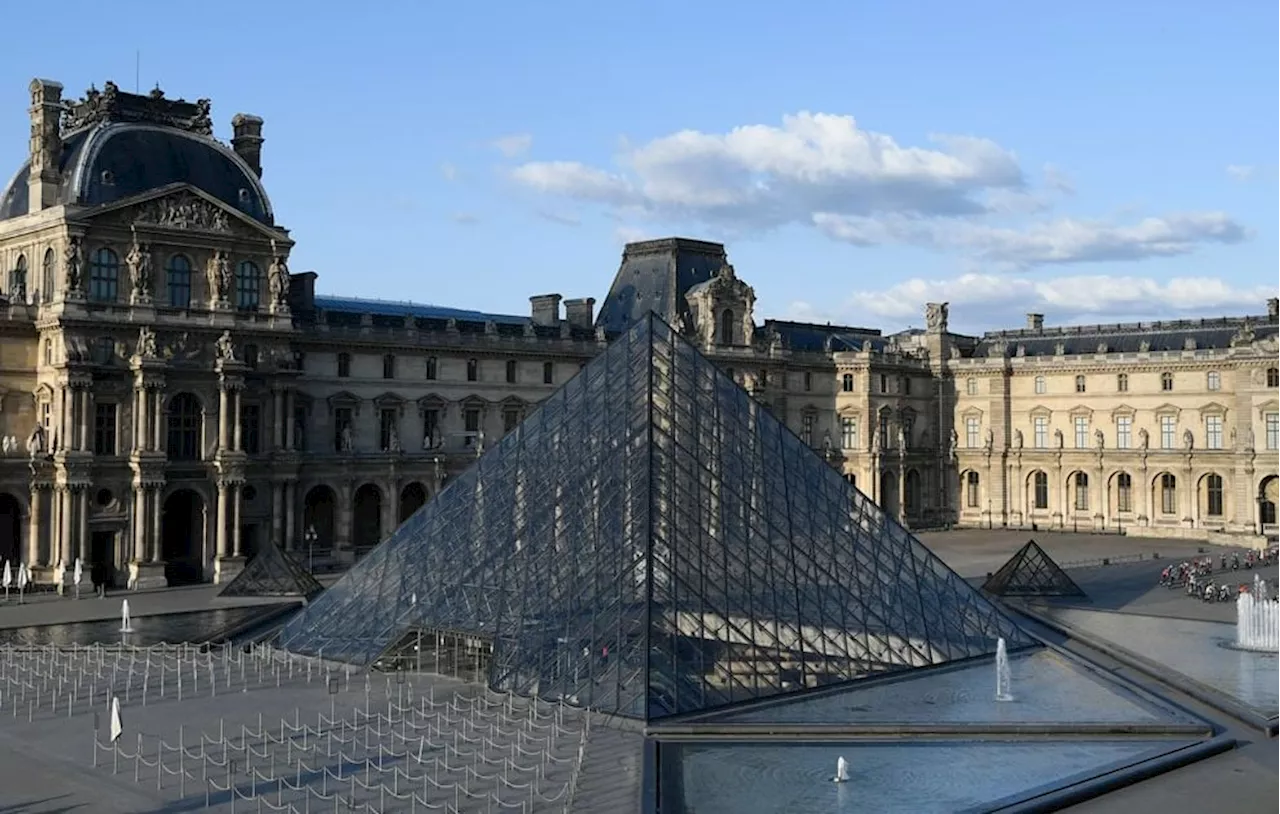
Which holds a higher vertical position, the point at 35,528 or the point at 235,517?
the point at 235,517

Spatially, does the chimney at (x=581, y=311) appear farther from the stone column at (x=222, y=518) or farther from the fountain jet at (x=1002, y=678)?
the fountain jet at (x=1002, y=678)

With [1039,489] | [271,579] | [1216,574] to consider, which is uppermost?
[1039,489]

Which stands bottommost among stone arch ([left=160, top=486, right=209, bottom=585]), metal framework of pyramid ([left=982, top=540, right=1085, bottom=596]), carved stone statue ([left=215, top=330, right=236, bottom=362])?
metal framework of pyramid ([left=982, top=540, right=1085, bottom=596])

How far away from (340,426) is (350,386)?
4.94 feet

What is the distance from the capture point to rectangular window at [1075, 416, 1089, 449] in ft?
219

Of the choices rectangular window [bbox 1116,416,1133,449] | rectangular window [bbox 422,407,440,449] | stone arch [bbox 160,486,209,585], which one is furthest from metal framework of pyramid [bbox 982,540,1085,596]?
rectangular window [bbox 1116,416,1133,449]

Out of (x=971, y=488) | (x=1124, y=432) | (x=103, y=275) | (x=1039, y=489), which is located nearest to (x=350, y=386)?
(x=103, y=275)

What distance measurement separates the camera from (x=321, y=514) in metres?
50.9

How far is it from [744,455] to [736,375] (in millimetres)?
34377

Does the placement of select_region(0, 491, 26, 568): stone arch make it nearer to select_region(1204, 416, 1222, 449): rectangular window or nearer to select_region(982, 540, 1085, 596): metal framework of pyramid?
select_region(982, 540, 1085, 596): metal framework of pyramid


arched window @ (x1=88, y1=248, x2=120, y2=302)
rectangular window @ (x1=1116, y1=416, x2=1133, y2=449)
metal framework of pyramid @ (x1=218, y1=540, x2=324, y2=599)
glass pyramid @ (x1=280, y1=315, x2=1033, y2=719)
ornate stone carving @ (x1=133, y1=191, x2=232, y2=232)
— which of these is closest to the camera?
glass pyramid @ (x1=280, y1=315, x2=1033, y2=719)

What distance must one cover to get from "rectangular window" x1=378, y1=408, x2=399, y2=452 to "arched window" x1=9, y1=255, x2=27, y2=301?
13.1 metres

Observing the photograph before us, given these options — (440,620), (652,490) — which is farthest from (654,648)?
(440,620)

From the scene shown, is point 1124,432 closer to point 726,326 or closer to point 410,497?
point 726,326
